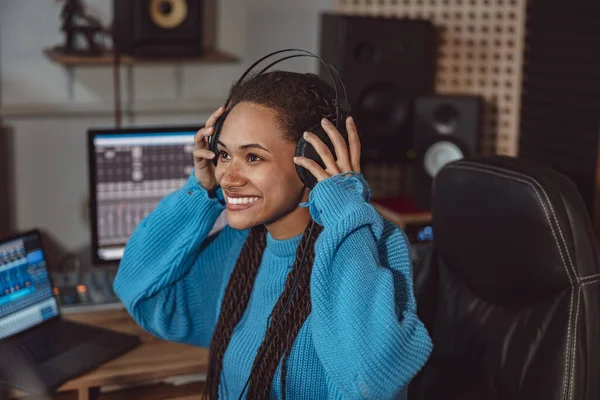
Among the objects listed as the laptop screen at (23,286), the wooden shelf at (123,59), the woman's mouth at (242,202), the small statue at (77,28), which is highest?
the small statue at (77,28)

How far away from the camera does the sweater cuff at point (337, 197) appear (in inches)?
49.2

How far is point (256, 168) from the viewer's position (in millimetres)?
1327

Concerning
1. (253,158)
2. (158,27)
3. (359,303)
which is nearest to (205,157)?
(253,158)

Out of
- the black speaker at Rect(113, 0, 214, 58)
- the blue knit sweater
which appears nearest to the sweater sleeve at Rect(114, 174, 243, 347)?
the blue knit sweater

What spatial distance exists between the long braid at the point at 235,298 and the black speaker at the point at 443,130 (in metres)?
1.12

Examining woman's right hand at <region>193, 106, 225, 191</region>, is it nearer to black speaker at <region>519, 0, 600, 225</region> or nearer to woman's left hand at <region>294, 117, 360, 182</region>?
woman's left hand at <region>294, 117, 360, 182</region>

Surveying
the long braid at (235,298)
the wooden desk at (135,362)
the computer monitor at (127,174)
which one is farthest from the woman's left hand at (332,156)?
the computer monitor at (127,174)

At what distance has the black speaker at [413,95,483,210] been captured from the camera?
98.9 inches

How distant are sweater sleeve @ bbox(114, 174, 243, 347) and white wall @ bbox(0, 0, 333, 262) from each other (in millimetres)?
1152

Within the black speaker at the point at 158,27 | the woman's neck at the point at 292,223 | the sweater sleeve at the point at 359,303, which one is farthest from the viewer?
the black speaker at the point at 158,27

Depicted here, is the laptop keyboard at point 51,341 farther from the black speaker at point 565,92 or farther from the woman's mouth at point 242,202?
the black speaker at point 565,92

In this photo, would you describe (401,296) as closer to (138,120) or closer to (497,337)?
(497,337)

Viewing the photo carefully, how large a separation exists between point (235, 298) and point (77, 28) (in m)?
1.31

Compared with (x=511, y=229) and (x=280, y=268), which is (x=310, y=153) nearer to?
(x=280, y=268)
